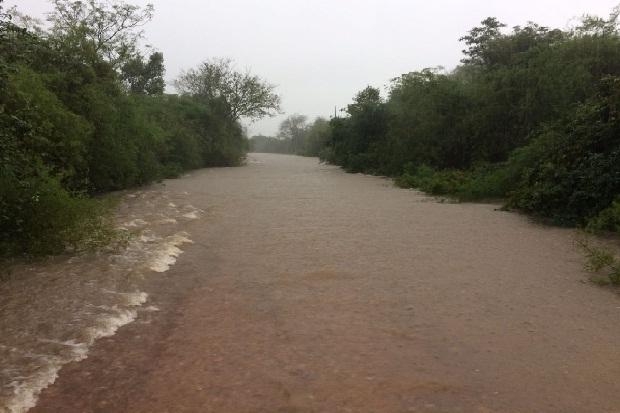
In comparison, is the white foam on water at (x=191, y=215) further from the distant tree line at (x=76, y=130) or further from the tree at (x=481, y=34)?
the tree at (x=481, y=34)

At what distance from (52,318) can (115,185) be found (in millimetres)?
11866

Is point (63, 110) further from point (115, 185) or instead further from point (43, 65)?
point (115, 185)

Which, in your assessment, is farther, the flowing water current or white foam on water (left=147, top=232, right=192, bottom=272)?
white foam on water (left=147, top=232, right=192, bottom=272)

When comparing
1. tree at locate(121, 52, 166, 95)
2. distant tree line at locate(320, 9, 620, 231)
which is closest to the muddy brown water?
distant tree line at locate(320, 9, 620, 231)

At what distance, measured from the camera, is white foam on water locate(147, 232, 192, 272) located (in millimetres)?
7277

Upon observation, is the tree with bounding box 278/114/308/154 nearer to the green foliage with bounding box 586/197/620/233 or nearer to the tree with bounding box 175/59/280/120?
the tree with bounding box 175/59/280/120

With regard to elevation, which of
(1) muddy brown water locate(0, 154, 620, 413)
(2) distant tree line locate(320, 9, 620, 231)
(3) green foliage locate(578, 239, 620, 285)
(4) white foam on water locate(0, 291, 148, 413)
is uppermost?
(2) distant tree line locate(320, 9, 620, 231)

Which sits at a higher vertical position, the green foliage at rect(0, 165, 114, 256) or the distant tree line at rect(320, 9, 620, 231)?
the distant tree line at rect(320, 9, 620, 231)

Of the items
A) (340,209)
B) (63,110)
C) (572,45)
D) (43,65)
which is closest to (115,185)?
(43,65)

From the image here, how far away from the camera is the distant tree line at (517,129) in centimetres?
1070

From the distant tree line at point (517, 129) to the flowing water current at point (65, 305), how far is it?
25.2 feet

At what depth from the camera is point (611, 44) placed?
1762 centimetres

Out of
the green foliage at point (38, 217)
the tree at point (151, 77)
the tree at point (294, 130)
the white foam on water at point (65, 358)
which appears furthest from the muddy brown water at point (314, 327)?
the tree at point (294, 130)

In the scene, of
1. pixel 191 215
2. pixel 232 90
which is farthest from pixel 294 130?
pixel 191 215
